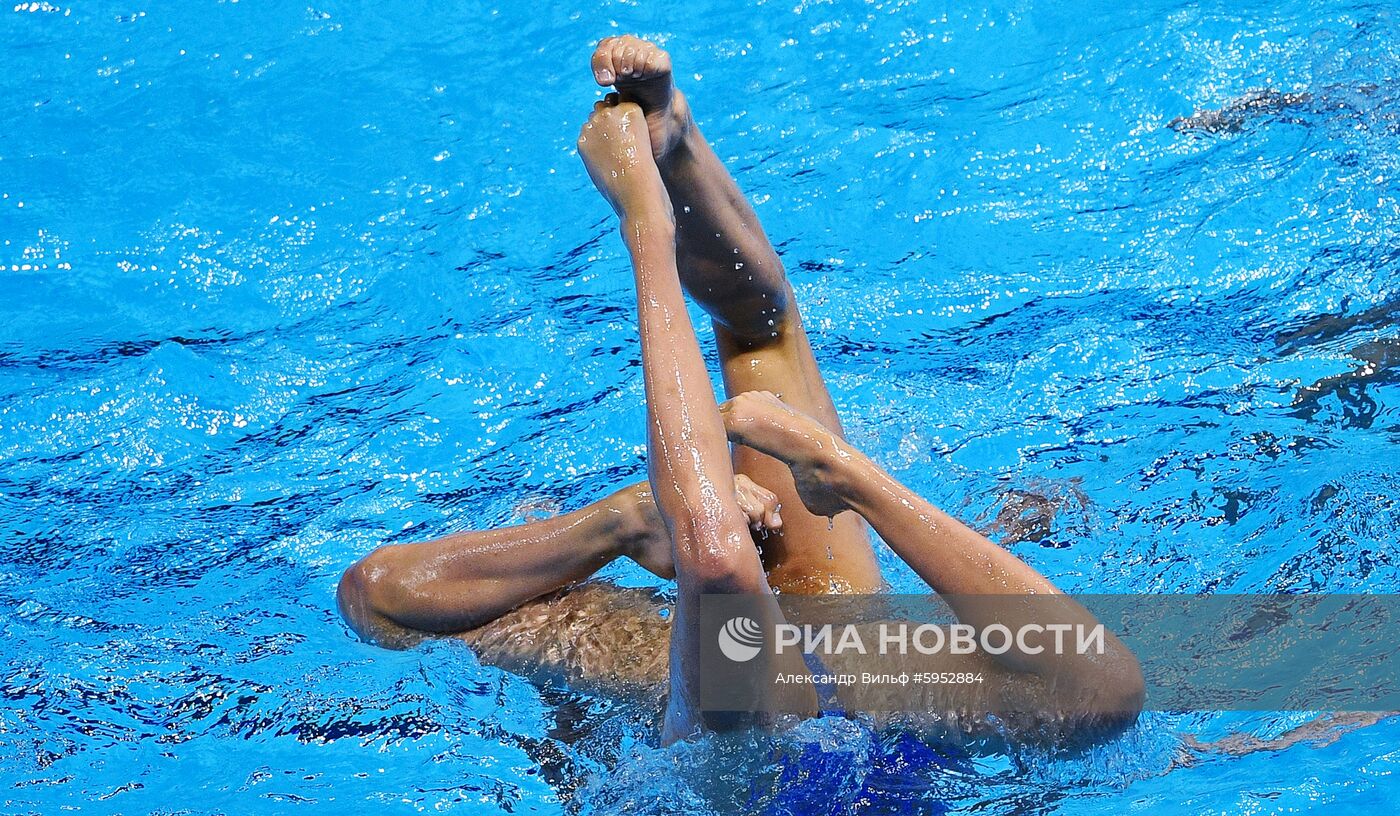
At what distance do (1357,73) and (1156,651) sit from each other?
10.1 feet

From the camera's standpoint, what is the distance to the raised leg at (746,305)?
2.65m

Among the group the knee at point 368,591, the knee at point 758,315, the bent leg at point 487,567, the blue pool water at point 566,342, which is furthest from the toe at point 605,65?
the blue pool water at point 566,342

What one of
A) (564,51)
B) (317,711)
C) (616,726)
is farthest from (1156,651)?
(564,51)

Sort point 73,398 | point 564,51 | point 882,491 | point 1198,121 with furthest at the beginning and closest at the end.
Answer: point 564,51 → point 1198,121 → point 73,398 → point 882,491

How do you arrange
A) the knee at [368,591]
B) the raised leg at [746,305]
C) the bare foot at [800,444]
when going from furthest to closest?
the knee at [368,591]
the raised leg at [746,305]
the bare foot at [800,444]

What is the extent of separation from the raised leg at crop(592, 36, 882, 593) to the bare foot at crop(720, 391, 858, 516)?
0.41 meters

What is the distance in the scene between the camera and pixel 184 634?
3400mm

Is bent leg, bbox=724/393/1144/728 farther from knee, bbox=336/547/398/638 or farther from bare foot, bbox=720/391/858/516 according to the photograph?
knee, bbox=336/547/398/638

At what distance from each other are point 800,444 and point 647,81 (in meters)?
0.74

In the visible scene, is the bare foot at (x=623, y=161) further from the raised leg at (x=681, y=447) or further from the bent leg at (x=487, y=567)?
the bent leg at (x=487, y=567)

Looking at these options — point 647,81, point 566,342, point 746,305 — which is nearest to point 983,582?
point 746,305

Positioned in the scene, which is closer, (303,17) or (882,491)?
(882,491)

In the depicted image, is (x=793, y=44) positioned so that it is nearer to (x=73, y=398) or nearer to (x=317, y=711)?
(x=73, y=398)

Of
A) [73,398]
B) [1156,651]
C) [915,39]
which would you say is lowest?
[1156,651]
